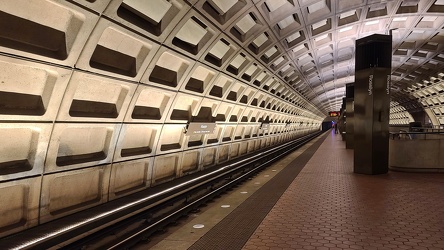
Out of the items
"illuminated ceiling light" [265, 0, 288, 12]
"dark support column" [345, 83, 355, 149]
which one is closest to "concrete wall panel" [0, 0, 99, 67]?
"illuminated ceiling light" [265, 0, 288, 12]

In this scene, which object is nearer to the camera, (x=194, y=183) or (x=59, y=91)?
(x=59, y=91)

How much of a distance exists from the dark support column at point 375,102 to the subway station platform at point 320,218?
1175mm

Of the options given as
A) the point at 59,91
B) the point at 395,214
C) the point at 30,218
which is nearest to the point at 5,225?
the point at 30,218

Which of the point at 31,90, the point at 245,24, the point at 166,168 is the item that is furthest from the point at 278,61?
the point at 31,90

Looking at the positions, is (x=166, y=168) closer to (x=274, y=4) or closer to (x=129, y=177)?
(x=129, y=177)

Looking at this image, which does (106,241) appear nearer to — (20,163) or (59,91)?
(20,163)

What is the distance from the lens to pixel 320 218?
5.87m

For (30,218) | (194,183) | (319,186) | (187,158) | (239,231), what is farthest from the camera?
(187,158)

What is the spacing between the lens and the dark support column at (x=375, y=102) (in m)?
10.4

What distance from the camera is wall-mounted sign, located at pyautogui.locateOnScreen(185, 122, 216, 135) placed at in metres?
8.86

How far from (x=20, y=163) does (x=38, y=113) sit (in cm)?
85

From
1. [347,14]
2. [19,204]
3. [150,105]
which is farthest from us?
[347,14]

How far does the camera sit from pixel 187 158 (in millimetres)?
9867

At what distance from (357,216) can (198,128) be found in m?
4.89
